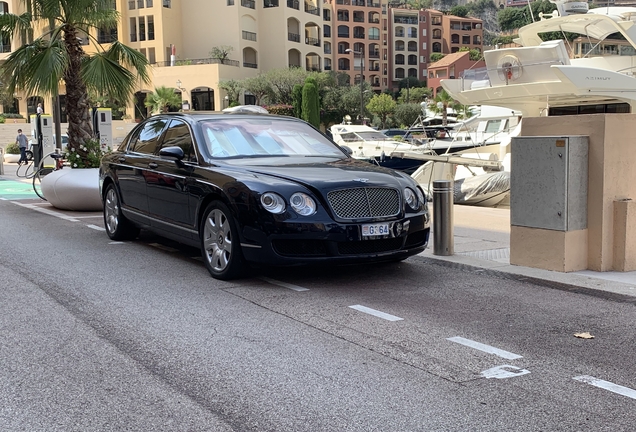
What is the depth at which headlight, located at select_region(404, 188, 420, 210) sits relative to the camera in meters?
7.40

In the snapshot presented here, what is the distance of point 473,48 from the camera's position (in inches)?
5226

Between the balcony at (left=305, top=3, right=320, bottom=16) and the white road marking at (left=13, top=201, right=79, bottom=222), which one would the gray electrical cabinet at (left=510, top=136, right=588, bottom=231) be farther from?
the balcony at (left=305, top=3, right=320, bottom=16)

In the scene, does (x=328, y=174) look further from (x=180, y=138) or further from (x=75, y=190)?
(x=75, y=190)

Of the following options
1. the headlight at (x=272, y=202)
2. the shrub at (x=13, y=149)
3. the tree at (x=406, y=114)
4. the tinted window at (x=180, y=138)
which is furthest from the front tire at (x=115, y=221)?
the tree at (x=406, y=114)

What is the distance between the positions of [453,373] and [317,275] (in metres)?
3.17

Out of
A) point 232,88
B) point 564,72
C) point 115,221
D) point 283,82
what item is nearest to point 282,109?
point 283,82

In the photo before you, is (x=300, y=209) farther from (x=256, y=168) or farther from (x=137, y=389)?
(x=137, y=389)

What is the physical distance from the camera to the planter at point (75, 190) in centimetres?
1399

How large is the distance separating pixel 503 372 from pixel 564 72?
42.8 ft

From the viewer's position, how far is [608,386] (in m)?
4.30

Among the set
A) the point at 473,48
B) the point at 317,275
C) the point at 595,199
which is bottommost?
the point at 317,275

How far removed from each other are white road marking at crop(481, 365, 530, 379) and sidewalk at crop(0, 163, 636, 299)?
2413mm

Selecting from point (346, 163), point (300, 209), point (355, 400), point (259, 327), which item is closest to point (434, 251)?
point (346, 163)

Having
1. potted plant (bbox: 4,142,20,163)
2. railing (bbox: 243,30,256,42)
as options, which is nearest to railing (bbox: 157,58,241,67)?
railing (bbox: 243,30,256,42)
